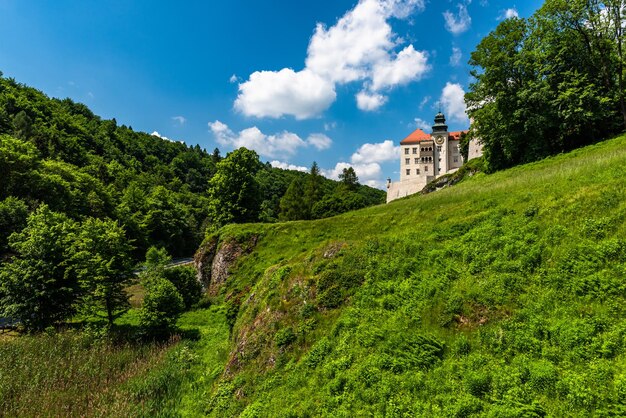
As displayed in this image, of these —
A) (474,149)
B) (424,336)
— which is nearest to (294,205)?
(474,149)

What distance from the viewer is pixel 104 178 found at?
99.5 meters

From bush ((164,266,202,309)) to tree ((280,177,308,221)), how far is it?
38.7 metres

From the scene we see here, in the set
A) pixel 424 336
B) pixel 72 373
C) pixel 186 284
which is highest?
pixel 424 336

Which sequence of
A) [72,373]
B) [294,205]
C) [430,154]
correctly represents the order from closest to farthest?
[72,373] → [294,205] → [430,154]

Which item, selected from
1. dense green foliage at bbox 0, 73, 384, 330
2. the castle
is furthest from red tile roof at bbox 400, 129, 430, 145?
dense green foliage at bbox 0, 73, 384, 330

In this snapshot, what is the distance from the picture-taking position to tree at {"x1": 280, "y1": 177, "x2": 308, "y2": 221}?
2758 inches

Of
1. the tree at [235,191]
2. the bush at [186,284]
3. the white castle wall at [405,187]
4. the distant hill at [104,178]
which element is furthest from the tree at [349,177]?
the bush at [186,284]

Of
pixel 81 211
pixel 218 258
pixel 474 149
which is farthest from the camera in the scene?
pixel 81 211

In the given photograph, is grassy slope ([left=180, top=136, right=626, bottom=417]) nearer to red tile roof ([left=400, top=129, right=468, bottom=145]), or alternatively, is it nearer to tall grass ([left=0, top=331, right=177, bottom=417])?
tall grass ([left=0, top=331, right=177, bottom=417])

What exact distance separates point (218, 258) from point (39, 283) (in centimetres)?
1474

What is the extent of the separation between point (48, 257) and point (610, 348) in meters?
31.7

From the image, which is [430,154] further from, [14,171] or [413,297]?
[14,171]

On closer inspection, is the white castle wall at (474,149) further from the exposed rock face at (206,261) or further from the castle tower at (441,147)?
the exposed rock face at (206,261)

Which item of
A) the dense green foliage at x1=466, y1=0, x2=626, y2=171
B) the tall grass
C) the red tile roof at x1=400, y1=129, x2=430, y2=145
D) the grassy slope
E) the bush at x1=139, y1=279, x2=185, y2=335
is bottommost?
the tall grass
